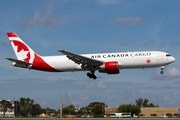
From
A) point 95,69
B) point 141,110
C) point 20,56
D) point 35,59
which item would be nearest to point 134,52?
point 95,69

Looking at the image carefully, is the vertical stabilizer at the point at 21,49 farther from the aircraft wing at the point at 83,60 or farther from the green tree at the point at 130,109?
the green tree at the point at 130,109

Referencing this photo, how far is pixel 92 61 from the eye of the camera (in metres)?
42.1

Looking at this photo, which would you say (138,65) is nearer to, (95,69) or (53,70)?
(95,69)

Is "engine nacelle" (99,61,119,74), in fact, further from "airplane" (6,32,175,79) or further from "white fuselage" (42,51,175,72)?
"white fuselage" (42,51,175,72)

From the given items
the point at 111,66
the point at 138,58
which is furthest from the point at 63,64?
the point at 138,58

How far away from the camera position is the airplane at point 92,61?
4156 centimetres

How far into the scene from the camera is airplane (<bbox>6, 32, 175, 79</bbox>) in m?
41.6

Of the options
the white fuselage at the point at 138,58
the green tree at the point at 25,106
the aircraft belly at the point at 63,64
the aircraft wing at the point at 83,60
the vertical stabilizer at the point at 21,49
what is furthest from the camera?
the green tree at the point at 25,106

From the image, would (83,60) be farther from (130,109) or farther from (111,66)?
(130,109)

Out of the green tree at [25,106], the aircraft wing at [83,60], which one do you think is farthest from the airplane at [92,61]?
the green tree at [25,106]

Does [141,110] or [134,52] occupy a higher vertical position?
[134,52]

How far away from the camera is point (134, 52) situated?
140 feet

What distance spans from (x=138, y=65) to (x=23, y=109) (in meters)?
65.1

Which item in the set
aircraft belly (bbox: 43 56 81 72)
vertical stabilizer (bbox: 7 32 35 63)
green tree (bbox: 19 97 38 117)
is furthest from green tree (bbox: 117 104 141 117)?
vertical stabilizer (bbox: 7 32 35 63)
